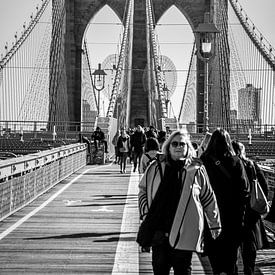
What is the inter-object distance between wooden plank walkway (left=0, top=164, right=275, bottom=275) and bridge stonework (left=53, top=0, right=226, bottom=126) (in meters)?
57.6

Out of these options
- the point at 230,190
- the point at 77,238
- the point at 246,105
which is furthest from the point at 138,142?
the point at 246,105

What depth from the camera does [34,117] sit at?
2147 inches

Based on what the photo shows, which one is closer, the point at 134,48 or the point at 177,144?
the point at 177,144

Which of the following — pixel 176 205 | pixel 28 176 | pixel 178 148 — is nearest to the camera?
pixel 176 205

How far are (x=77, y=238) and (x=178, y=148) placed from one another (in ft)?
14.3

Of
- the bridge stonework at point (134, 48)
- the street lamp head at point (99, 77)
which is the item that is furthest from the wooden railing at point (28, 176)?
the bridge stonework at point (134, 48)

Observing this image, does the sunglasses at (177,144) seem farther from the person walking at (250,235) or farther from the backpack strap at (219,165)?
the person walking at (250,235)

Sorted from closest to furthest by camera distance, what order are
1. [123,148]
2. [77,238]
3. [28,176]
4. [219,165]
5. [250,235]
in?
[219,165]
[250,235]
[77,238]
[28,176]
[123,148]

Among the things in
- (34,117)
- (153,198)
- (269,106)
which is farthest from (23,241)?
(34,117)

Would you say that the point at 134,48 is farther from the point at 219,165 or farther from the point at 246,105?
the point at 219,165

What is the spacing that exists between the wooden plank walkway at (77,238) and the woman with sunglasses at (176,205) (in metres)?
2.03

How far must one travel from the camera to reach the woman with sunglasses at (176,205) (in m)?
6.11

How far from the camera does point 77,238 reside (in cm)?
Result: 1041

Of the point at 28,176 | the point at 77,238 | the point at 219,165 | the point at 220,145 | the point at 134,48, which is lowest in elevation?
the point at 77,238
